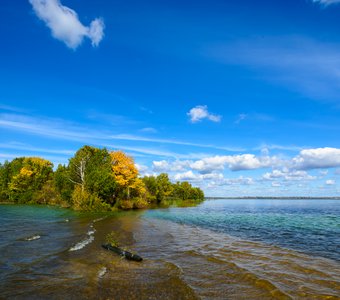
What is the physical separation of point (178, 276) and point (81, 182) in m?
49.2

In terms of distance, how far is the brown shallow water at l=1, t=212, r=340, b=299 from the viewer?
31.9 feet

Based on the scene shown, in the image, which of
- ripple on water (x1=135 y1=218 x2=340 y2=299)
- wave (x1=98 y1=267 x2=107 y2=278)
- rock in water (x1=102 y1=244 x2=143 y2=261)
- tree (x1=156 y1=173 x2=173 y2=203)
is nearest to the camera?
ripple on water (x1=135 y1=218 x2=340 y2=299)

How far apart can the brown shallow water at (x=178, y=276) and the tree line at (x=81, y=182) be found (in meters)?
33.5

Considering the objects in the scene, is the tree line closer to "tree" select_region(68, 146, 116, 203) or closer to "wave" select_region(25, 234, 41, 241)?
"tree" select_region(68, 146, 116, 203)

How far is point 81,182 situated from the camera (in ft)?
188

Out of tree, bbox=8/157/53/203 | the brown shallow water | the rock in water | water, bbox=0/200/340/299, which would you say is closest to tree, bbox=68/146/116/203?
tree, bbox=8/157/53/203

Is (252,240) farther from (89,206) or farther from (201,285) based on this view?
(89,206)

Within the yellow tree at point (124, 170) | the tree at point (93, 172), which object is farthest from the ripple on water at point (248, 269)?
the yellow tree at point (124, 170)

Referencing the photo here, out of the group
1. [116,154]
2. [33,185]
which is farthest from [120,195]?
[33,185]

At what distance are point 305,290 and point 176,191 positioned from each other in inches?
5993

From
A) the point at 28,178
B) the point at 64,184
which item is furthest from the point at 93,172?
the point at 28,178

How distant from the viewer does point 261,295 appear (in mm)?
9938

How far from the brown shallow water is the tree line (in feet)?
110

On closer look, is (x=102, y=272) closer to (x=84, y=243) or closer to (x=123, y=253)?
(x=123, y=253)
